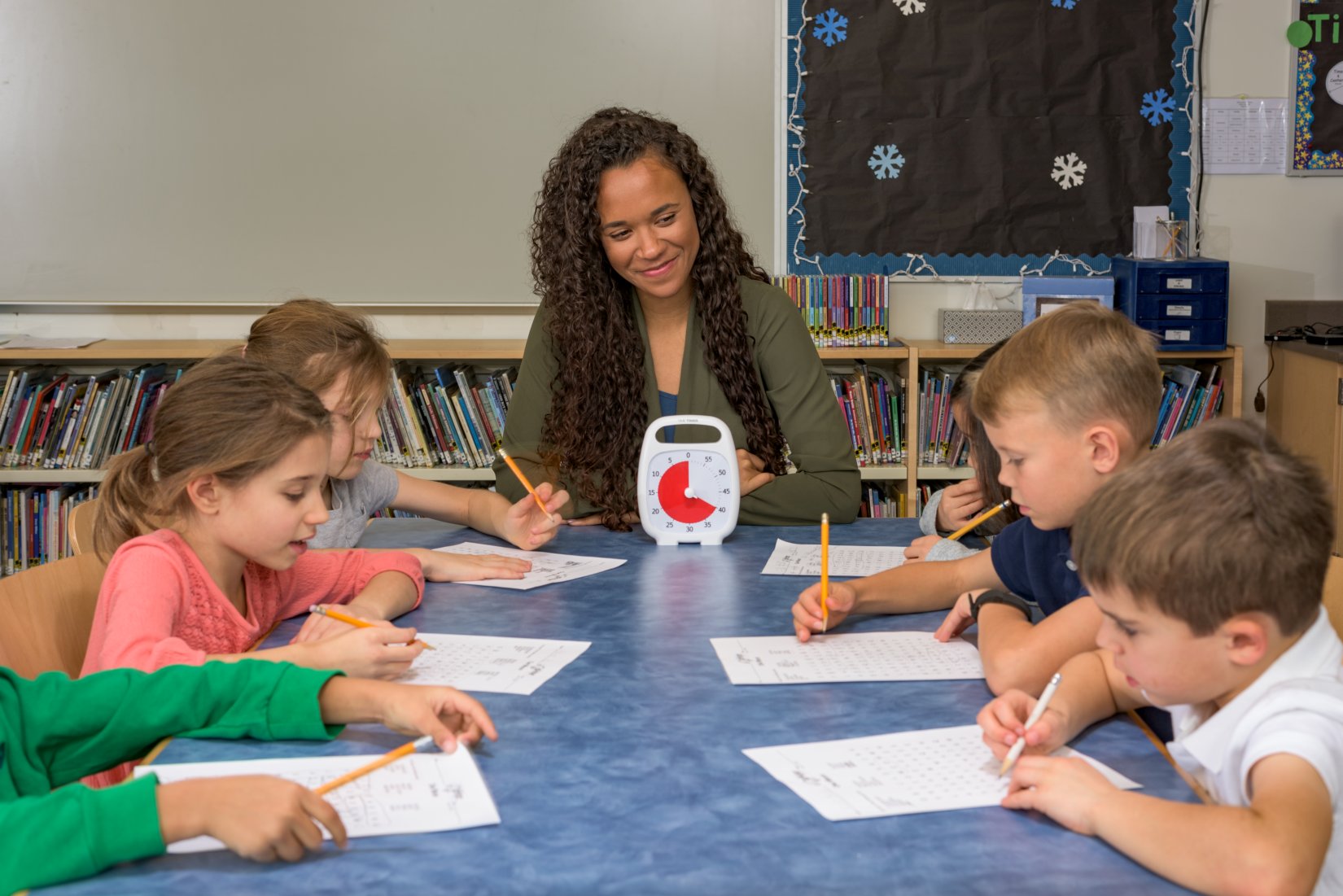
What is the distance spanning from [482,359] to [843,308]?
1.07 meters

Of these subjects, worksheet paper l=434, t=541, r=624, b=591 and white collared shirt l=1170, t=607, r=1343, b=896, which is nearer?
white collared shirt l=1170, t=607, r=1343, b=896

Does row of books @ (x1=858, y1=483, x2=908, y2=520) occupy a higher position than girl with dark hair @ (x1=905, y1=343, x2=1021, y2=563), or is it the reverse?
girl with dark hair @ (x1=905, y1=343, x2=1021, y2=563)

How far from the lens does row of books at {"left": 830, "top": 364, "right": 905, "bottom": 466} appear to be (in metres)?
3.61

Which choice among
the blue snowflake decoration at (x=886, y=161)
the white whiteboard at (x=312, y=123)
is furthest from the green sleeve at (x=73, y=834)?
the blue snowflake decoration at (x=886, y=161)

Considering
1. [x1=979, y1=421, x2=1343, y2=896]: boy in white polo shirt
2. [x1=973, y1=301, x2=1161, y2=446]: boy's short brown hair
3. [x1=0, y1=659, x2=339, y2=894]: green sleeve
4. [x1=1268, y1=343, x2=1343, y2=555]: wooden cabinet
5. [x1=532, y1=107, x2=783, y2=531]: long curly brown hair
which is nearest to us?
[x1=979, y1=421, x2=1343, y2=896]: boy in white polo shirt

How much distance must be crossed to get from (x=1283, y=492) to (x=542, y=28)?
3.14 meters

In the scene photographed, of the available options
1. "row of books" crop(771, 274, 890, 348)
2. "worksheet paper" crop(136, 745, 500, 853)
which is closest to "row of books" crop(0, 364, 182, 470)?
"row of books" crop(771, 274, 890, 348)

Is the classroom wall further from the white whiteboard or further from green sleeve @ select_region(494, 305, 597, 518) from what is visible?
green sleeve @ select_region(494, 305, 597, 518)

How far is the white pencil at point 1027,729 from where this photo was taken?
1031 millimetres

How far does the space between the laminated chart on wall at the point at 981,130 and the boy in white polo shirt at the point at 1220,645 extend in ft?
9.40

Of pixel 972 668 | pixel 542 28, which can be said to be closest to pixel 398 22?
pixel 542 28

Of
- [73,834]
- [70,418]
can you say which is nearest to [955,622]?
[73,834]

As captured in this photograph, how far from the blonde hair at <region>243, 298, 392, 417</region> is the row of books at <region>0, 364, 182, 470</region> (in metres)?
1.86

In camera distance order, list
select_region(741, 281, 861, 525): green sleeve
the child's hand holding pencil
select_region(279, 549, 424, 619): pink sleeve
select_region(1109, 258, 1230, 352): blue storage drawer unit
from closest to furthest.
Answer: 1. the child's hand holding pencil
2. select_region(279, 549, 424, 619): pink sleeve
3. select_region(741, 281, 861, 525): green sleeve
4. select_region(1109, 258, 1230, 352): blue storage drawer unit
